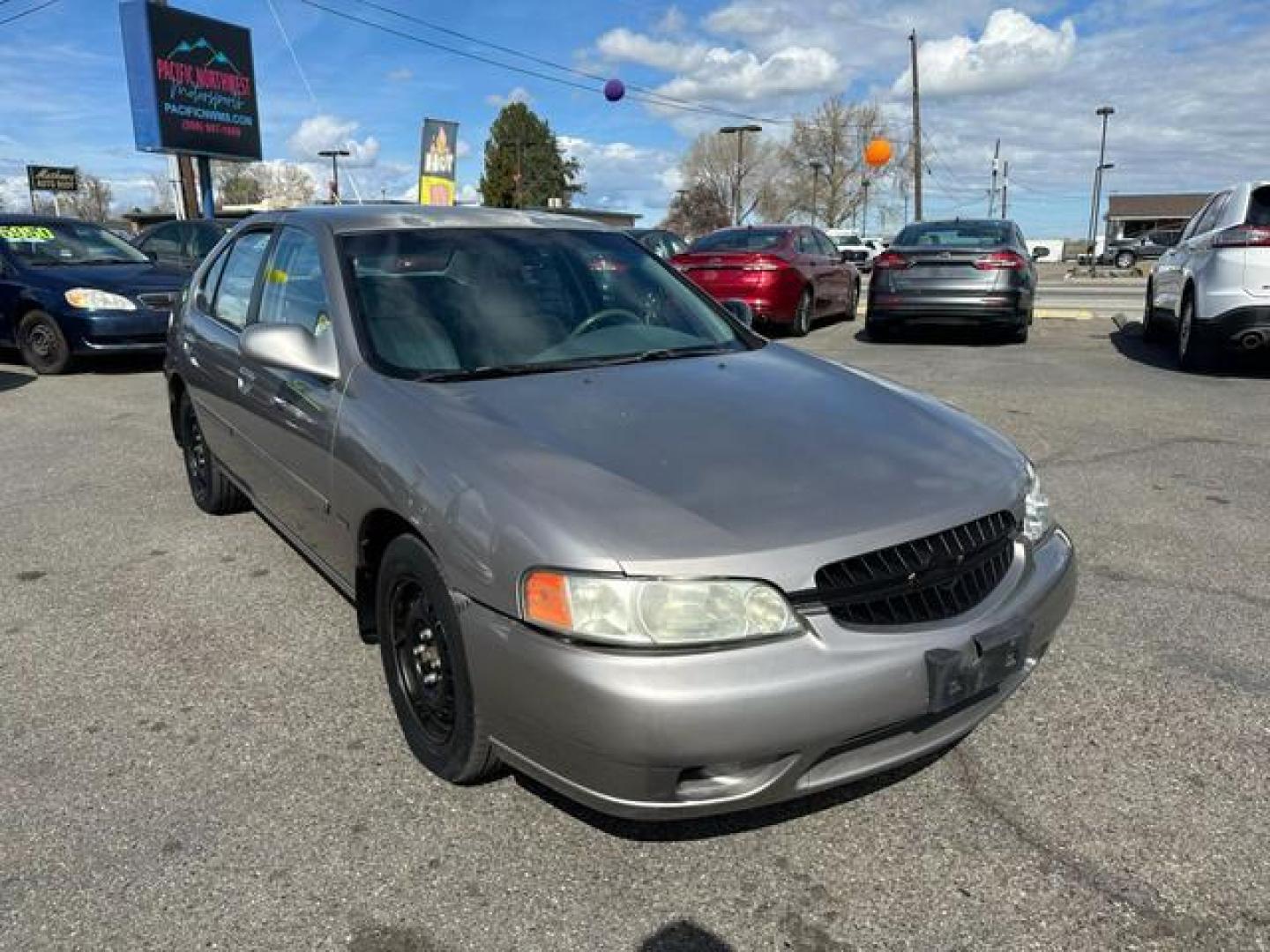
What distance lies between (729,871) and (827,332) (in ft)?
37.7

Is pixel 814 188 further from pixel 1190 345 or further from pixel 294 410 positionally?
pixel 294 410

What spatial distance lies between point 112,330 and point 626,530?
9.15 metres

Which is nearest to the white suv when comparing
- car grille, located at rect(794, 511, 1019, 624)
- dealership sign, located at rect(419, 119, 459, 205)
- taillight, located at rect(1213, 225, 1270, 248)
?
taillight, located at rect(1213, 225, 1270, 248)

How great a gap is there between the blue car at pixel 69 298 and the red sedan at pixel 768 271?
581 cm

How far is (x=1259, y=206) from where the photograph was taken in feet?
25.8

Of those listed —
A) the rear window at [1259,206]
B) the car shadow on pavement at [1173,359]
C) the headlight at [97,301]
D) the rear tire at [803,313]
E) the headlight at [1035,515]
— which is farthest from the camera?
the rear tire at [803,313]

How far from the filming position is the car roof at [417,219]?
3.41 meters

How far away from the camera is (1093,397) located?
310 inches

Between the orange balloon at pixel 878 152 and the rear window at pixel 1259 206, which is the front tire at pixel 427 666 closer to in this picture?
the rear window at pixel 1259 206

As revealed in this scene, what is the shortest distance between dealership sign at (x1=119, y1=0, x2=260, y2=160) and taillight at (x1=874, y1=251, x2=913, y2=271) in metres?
18.0

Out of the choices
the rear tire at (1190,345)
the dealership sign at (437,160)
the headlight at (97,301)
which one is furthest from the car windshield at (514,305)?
the dealership sign at (437,160)

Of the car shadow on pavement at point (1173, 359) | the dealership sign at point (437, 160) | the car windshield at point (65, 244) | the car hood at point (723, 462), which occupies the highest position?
the dealership sign at point (437, 160)

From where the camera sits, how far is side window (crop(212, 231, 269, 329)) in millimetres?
3984

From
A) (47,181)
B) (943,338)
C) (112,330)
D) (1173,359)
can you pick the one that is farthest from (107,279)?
(47,181)
